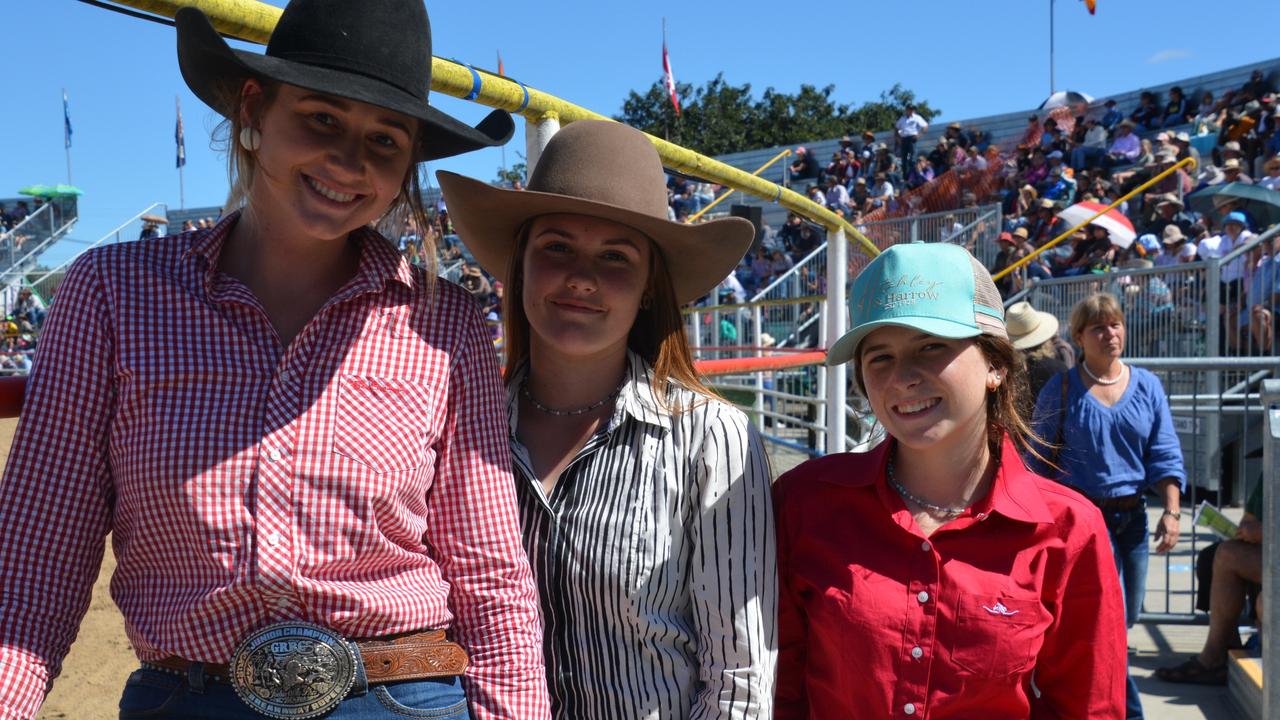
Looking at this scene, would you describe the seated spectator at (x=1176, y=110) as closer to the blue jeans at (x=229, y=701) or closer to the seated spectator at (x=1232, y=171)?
the seated spectator at (x=1232, y=171)

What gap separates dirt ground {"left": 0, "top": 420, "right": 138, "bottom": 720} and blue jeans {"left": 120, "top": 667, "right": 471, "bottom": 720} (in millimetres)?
2907

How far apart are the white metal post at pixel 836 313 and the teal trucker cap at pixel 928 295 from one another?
206 cm

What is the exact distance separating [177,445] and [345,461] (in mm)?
234

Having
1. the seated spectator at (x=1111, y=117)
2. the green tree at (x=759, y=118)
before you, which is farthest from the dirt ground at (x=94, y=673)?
the green tree at (x=759, y=118)

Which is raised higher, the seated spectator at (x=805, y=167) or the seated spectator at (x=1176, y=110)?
the seated spectator at (x=805, y=167)

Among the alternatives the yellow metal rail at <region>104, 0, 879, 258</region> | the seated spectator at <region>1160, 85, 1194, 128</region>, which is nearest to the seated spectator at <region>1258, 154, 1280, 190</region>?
the seated spectator at <region>1160, 85, 1194, 128</region>

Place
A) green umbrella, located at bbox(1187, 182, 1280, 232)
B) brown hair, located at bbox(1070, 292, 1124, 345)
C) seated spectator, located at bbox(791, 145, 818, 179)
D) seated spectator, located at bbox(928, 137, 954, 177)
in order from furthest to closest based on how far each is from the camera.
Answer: seated spectator, located at bbox(791, 145, 818, 179)
seated spectator, located at bbox(928, 137, 954, 177)
green umbrella, located at bbox(1187, 182, 1280, 232)
brown hair, located at bbox(1070, 292, 1124, 345)

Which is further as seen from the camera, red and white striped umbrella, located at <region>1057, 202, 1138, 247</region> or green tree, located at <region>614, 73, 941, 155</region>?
green tree, located at <region>614, 73, 941, 155</region>

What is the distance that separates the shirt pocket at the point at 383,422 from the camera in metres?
1.52

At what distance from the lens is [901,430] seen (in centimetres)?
199

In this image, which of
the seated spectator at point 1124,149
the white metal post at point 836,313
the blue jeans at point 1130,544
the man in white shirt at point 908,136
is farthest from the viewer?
the man in white shirt at point 908,136

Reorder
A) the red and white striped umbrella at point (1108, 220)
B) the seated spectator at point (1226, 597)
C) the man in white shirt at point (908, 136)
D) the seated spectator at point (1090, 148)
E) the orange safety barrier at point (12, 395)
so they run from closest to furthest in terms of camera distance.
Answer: the orange safety barrier at point (12, 395) < the seated spectator at point (1226, 597) < the red and white striped umbrella at point (1108, 220) < the seated spectator at point (1090, 148) < the man in white shirt at point (908, 136)

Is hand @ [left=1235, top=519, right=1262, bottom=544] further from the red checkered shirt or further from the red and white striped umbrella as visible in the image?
the red and white striped umbrella

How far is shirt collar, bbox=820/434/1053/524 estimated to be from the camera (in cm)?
192
